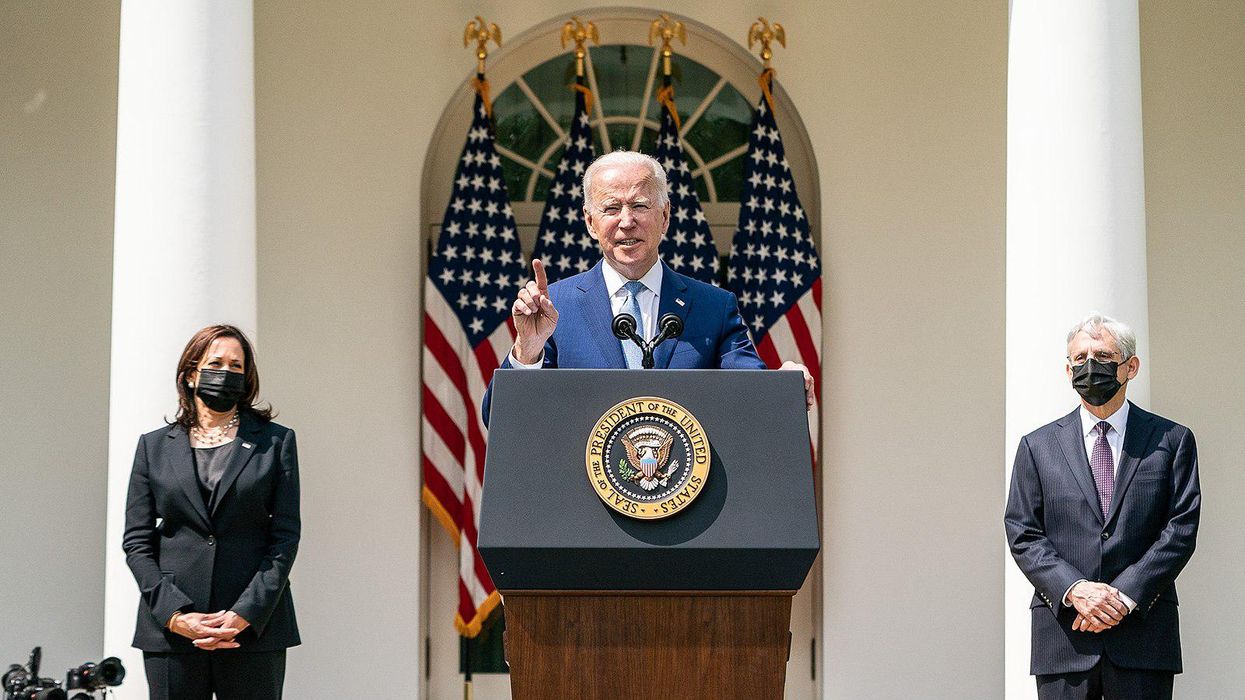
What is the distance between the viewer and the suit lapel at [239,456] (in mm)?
5081

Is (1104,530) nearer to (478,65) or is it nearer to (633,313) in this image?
(633,313)

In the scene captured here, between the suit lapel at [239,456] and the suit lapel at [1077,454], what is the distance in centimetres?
288

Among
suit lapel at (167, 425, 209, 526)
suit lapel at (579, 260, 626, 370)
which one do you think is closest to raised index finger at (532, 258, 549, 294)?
suit lapel at (579, 260, 626, 370)

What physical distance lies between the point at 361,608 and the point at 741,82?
390 cm

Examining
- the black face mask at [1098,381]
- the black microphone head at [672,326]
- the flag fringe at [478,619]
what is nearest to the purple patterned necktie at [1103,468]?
the black face mask at [1098,381]

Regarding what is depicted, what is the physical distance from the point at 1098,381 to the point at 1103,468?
31cm

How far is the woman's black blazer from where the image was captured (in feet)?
16.5

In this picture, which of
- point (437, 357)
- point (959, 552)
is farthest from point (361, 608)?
point (959, 552)

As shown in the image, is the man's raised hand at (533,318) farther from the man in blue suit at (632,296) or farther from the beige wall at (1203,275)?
the beige wall at (1203,275)

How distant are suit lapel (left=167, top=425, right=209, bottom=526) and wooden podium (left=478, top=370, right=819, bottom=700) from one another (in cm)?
241

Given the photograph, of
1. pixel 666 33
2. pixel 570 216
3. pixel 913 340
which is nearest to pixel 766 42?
pixel 666 33

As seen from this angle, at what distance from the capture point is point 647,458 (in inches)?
115

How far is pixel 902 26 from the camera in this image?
8953mm

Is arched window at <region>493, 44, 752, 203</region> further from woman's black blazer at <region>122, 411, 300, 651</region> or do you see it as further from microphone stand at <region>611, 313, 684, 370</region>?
microphone stand at <region>611, 313, 684, 370</region>
